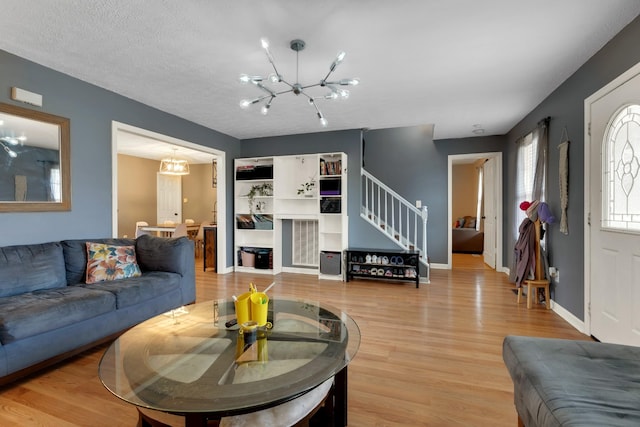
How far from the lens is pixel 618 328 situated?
7.74 ft

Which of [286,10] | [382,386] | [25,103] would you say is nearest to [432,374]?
[382,386]

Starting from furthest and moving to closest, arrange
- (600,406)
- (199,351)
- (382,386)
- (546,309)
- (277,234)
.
Answer: (277,234) < (546,309) < (382,386) < (199,351) < (600,406)

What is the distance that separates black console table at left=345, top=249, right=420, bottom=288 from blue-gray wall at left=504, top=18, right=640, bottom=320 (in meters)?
1.72

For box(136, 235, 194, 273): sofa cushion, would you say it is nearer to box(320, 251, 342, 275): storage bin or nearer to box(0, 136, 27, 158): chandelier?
box(0, 136, 27, 158): chandelier

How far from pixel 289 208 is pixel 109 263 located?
10.1 ft

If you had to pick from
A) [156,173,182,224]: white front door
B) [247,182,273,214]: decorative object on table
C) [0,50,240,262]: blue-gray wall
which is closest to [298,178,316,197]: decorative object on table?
[247,182,273,214]: decorative object on table

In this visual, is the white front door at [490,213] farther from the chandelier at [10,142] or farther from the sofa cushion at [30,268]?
the chandelier at [10,142]

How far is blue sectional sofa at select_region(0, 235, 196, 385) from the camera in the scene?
1985mm

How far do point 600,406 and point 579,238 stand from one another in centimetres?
250

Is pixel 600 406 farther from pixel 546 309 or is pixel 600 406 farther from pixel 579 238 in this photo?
pixel 546 309

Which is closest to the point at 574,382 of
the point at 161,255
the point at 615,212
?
the point at 615,212

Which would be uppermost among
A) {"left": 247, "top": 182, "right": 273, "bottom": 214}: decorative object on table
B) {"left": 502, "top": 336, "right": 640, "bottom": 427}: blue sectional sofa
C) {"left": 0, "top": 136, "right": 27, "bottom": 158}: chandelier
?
{"left": 0, "top": 136, "right": 27, "bottom": 158}: chandelier

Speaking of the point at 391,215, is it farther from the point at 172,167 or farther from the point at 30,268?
the point at 30,268

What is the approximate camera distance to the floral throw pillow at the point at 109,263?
2852 millimetres
